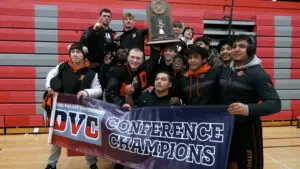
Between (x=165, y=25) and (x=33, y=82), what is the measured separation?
300cm

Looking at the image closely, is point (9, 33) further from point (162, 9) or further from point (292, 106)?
point (292, 106)

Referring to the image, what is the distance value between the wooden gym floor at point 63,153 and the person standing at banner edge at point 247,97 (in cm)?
166

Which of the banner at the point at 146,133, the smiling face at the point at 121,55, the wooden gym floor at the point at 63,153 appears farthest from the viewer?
the wooden gym floor at the point at 63,153

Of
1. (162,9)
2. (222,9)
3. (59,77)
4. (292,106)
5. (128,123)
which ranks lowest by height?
(292,106)

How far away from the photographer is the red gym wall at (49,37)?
509 centimetres

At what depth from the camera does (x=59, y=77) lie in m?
2.82

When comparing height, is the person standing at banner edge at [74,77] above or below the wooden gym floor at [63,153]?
above

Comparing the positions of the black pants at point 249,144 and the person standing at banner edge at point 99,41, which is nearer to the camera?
the black pants at point 249,144

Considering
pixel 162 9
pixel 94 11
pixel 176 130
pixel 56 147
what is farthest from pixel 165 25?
pixel 94 11

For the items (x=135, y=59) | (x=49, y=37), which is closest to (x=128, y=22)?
(x=135, y=59)

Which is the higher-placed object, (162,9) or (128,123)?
(162,9)

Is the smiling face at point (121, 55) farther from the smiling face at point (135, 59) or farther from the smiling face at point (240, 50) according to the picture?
the smiling face at point (240, 50)

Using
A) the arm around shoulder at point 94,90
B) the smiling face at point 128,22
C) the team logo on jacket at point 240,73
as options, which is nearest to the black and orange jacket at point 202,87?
the team logo on jacket at point 240,73

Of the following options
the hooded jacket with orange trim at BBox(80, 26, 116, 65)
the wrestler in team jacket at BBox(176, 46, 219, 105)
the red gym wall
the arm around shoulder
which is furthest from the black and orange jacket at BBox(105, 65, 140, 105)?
the red gym wall
